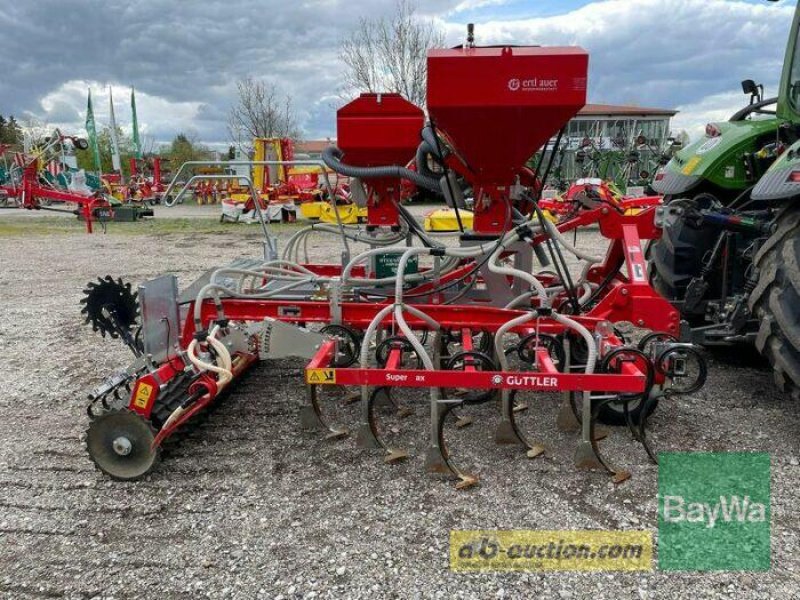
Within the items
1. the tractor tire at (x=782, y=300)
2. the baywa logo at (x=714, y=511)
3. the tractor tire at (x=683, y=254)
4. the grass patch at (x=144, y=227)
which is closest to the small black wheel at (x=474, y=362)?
the baywa logo at (x=714, y=511)

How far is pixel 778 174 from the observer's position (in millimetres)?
2766

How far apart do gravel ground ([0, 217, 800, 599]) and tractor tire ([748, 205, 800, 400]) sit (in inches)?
17.0

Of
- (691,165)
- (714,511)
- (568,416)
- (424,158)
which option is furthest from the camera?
(691,165)

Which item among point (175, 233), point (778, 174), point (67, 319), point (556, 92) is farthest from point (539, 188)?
point (175, 233)

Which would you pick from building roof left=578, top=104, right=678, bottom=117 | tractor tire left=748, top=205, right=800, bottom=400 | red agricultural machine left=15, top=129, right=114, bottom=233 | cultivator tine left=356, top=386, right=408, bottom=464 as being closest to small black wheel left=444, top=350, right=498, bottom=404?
cultivator tine left=356, top=386, right=408, bottom=464

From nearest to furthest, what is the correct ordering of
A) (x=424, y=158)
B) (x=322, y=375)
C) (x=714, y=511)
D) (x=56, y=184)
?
(x=714, y=511), (x=322, y=375), (x=424, y=158), (x=56, y=184)

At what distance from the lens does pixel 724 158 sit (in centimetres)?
379

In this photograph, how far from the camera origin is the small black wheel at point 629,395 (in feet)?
8.71

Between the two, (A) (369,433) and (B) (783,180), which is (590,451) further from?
(B) (783,180)

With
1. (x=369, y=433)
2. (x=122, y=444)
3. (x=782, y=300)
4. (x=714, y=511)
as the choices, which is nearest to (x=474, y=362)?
(x=369, y=433)

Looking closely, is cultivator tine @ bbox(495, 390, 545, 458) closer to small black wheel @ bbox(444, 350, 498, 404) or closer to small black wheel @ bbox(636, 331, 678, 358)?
small black wheel @ bbox(444, 350, 498, 404)

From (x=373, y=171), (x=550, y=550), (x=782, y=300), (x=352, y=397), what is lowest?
(x=550, y=550)

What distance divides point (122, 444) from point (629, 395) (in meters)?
2.27

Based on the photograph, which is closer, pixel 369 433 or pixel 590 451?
pixel 590 451
